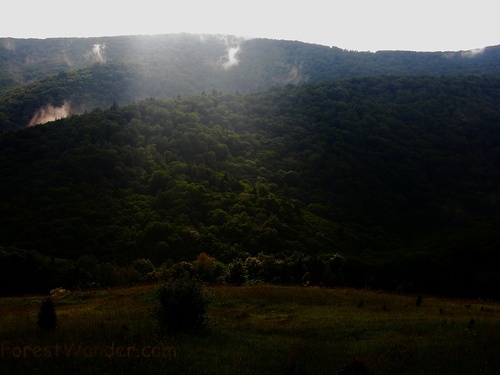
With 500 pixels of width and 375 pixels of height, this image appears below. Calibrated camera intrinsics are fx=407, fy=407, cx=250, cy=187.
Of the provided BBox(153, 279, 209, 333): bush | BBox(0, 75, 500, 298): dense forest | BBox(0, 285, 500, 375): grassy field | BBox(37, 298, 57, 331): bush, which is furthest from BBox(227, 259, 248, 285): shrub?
BBox(37, 298, 57, 331): bush

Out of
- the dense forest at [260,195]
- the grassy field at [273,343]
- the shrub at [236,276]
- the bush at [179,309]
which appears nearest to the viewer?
the grassy field at [273,343]

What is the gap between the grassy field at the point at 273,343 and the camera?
12.5 metres

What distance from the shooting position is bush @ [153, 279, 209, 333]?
1861 centimetres

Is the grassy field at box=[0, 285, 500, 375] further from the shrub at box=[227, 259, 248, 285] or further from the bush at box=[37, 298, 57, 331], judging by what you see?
the shrub at box=[227, 259, 248, 285]

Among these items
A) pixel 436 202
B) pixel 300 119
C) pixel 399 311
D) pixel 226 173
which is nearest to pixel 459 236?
pixel 436 202

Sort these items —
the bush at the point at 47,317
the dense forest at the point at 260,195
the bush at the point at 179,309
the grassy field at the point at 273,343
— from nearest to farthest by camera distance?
the grassy field at the point at 273,343 → the bush at the point at 179,309 → the bush at the point at 47,317 → the dense forest at the point at 260,195

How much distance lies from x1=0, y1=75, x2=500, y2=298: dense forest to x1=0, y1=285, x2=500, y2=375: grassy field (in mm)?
20960

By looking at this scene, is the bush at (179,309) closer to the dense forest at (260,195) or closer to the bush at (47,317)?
the bush at (47,317)

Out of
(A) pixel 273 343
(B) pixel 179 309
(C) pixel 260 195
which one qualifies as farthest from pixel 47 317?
(C) pixel 260 195

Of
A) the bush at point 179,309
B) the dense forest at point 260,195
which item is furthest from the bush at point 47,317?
the dense forest at point 260,195

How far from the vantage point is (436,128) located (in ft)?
604

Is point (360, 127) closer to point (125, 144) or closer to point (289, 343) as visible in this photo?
point (125, 144)

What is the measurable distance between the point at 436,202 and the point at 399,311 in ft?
443

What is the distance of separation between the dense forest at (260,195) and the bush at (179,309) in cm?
2812
